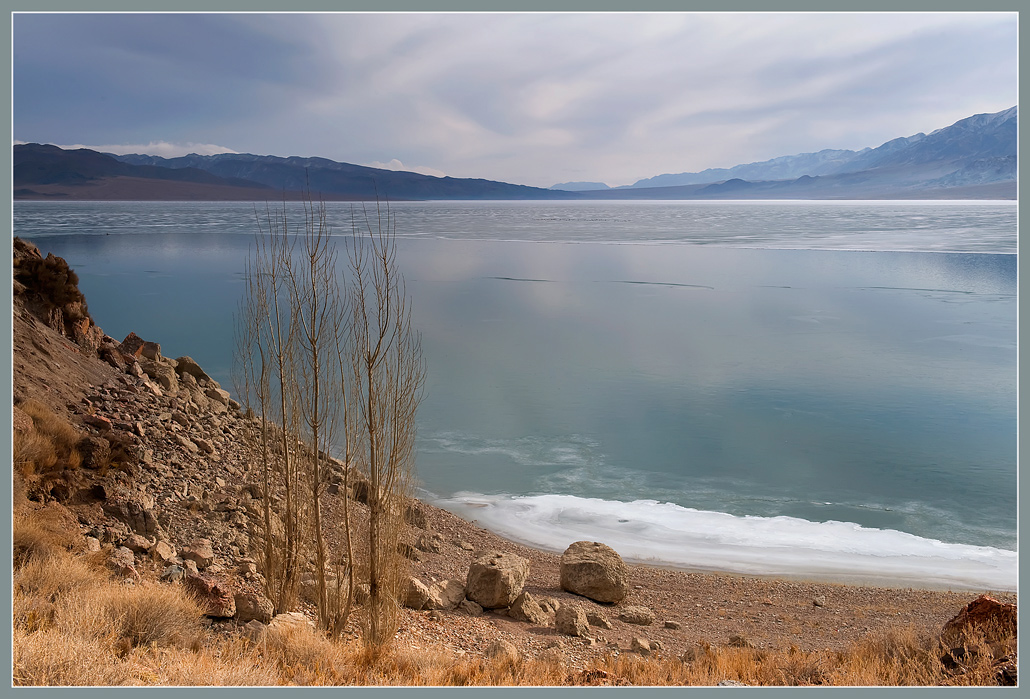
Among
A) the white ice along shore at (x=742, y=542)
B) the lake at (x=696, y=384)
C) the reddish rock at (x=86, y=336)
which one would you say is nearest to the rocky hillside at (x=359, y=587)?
the reddish rock at (x=86, y=336)

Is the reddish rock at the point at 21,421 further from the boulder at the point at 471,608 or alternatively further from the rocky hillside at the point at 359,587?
the boulder at the point at 471,608

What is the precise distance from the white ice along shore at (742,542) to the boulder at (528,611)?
1.81 metres

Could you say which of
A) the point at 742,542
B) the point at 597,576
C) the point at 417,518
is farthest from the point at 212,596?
the point at 742,542

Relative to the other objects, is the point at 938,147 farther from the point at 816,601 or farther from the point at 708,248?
the point at 816,601

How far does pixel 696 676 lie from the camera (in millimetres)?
4496

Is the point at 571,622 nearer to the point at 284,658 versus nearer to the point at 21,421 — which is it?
the point at 284,658

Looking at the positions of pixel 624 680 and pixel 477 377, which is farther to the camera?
pixel 477 377

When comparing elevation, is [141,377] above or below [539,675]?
above

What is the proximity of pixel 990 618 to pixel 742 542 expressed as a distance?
10.8 ft

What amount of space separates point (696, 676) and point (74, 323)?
8.41 m

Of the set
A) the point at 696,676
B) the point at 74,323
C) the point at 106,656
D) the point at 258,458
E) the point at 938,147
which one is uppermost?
the point at 938,147

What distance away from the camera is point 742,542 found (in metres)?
8.05

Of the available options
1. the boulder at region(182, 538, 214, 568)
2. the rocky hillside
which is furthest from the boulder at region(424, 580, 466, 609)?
the boulder at region(182, 538, 214, 568)

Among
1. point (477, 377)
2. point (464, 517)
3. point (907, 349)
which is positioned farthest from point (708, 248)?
point (464, 517)
